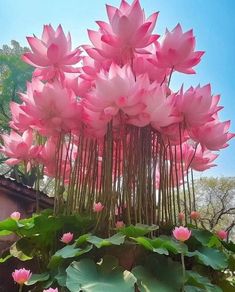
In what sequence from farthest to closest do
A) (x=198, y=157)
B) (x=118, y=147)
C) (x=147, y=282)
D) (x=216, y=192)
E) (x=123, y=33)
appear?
(x=216, y=192) < (x=198, y=157) < (x=118, y=147) < (x=123, y=33) < (x=147, y=282)

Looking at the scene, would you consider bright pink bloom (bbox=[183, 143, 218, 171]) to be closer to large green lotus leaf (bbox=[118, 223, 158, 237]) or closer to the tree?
large green lotus leaf (bbox=[118, 223, 158, 237])

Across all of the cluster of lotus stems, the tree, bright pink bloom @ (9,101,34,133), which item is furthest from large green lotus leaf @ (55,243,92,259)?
the tree

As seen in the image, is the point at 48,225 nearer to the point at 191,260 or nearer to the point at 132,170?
the point at 132,170

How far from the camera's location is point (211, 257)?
1.24 m

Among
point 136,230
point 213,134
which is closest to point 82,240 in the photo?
point 136,230

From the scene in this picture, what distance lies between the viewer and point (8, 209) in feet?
13.1

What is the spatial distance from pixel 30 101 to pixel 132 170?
19.7 inches

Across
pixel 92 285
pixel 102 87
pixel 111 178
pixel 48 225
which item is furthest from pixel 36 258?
pixel 102 87

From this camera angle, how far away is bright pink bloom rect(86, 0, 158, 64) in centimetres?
134

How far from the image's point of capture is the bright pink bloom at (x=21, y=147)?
158 centimetres

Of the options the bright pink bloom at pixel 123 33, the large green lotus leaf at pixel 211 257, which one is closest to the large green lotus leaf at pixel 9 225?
the large green lotus leaf at pixel 211 257

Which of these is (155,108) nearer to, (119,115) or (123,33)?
(119,115)

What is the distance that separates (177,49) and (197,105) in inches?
9.5

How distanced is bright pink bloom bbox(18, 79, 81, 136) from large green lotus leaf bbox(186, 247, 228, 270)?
0.69 meters
